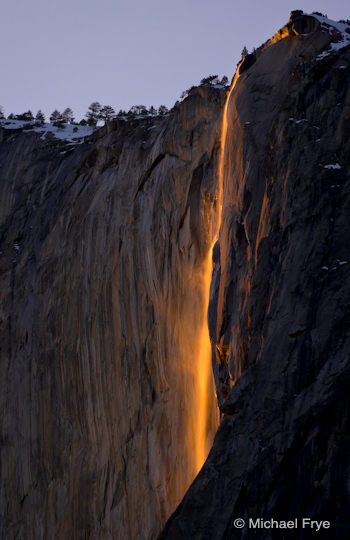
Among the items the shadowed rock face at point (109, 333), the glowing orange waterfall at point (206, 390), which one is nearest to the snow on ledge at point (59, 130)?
the shadowed rock face at point (109, 333)

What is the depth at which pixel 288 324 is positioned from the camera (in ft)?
51.3

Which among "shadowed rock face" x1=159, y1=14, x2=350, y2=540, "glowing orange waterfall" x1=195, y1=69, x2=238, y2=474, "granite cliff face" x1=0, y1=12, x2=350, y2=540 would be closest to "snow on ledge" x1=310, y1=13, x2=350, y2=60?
"granite cliff face" x1=0, y1=12, x2=350, y2=540

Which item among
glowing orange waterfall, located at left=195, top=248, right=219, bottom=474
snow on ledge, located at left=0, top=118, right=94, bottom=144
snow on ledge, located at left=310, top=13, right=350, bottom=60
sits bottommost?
glowing orange waterfall, located at left=195, top=248, right=219, bottom=474

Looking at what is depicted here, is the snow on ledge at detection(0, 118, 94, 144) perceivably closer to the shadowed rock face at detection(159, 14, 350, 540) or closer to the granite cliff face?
the granite cliff face

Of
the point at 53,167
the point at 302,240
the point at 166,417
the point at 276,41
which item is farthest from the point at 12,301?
the point at 302,240

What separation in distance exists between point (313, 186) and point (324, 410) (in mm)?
5163

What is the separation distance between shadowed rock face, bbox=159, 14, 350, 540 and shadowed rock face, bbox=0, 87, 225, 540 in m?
5.49

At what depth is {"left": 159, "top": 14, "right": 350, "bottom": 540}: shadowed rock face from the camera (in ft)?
47.0

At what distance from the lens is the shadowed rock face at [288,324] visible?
1433cm

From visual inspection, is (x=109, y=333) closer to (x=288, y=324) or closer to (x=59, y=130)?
(x=288, y=324)

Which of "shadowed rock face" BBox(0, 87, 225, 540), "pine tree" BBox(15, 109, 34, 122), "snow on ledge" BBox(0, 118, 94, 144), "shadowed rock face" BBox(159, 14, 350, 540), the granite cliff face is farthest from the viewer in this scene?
"pine tree" BBox(15, 109, 34, 122)

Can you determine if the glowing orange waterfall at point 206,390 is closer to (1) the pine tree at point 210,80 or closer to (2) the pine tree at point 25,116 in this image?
(1) the pine tree at point 210,80

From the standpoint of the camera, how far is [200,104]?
89.0ft

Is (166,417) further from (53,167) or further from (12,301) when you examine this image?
(53,167)
